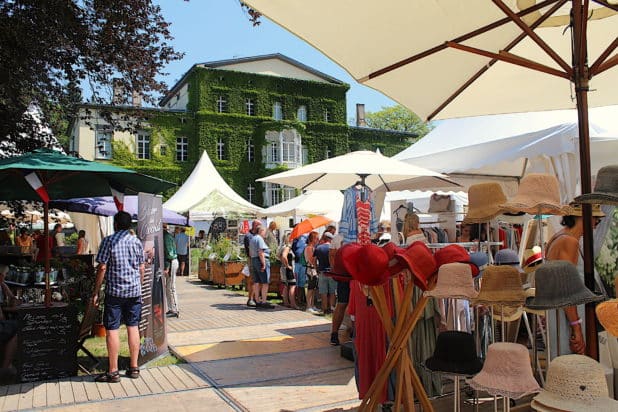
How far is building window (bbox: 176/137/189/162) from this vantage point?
40.2 metres

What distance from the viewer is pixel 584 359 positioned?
7.36 feet

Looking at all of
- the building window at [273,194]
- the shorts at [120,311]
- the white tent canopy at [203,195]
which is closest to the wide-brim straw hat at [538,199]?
the shorts at [120,311]

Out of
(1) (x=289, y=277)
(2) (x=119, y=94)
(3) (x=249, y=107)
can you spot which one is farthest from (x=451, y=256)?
(3) (x=249, y=107)

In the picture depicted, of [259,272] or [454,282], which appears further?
[259,272]

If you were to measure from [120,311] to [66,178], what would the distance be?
373 centimetres

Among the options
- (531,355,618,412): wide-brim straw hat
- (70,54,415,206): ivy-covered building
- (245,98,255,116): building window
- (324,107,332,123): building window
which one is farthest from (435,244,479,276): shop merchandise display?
(324,107,332,123): building window

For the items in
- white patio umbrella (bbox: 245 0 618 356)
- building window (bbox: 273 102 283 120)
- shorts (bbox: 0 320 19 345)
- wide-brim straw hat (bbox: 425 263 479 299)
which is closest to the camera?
white patio umbrella (bbox: 245 0 618 356)

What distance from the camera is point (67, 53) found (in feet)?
29.8

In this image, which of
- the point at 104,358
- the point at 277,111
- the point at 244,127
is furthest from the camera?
the point at 277,111

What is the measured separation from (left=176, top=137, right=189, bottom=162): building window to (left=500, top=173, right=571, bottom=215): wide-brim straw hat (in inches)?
1520

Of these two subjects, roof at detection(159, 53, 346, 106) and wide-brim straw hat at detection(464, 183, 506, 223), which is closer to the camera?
wide-brim straw hat at detection(464, 183, 506, 223)

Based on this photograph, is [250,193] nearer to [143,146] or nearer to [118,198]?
[143,146]

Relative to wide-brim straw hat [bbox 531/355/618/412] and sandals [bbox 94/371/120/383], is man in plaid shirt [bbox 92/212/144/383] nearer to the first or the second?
sandals [bbox 94/371/120/383]

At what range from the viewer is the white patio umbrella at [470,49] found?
273 centimetres
